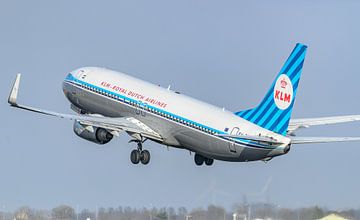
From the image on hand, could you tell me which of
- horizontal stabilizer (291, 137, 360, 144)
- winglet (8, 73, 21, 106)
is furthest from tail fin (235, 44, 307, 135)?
winglet (8, 73, 21, 106)

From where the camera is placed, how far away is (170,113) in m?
88.0

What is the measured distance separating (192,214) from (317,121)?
18114mm

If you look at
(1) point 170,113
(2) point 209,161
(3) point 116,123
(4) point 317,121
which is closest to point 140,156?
(3) point 116,123

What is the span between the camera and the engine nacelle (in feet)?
298

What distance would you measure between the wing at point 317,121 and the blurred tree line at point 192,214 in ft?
49.0

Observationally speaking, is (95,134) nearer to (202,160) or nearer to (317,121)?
(202,160)

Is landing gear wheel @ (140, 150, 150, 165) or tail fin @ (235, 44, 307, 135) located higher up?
tail fin @ (235, 44, 307, 135)

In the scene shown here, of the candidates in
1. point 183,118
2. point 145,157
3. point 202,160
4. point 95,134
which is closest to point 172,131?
point 183,118

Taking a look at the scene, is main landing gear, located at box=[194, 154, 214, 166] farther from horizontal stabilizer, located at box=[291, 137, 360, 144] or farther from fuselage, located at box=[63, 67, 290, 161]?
horizontal stabilizer, located at box=[291, 137, 360, 144]

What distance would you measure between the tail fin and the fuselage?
813 mm

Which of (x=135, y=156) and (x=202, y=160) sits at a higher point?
(x=202, y=160)

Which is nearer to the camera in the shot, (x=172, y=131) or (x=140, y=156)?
(x=172, y=131)

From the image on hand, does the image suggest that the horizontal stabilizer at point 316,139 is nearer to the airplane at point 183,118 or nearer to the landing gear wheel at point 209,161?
the airplane at point 183,118

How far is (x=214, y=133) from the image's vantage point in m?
83.5
